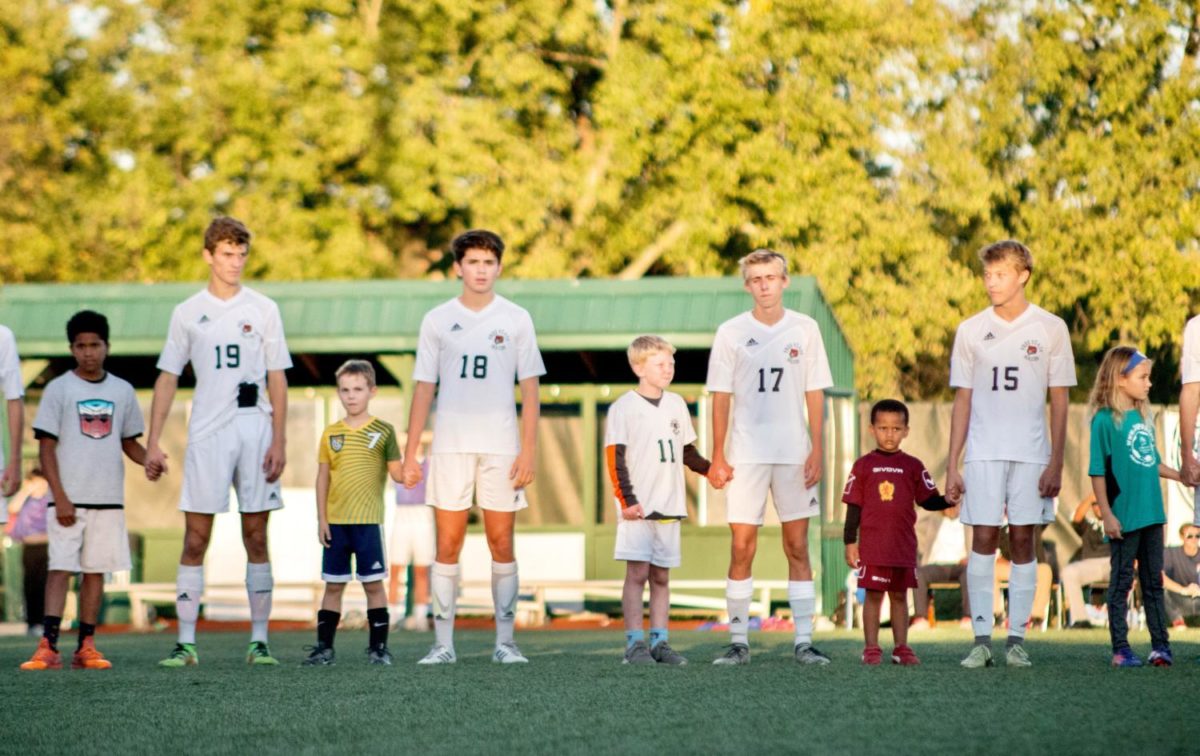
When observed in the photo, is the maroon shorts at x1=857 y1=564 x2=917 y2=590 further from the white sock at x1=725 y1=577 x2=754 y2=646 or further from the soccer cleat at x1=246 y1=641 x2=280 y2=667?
the soccer cleat at x1=246 y1=641 x2=280 y2=667

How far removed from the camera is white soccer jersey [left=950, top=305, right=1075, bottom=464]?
8.27 meters

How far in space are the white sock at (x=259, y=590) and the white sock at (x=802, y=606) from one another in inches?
104

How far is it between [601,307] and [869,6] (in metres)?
13.0

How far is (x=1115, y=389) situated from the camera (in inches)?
335

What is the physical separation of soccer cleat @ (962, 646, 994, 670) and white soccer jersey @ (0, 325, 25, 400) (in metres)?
4.77

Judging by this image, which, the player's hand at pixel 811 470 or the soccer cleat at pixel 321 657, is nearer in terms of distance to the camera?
the player's hand at pixel 811 470

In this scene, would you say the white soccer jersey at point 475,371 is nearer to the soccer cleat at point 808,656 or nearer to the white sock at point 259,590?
the white sock at point 259,590

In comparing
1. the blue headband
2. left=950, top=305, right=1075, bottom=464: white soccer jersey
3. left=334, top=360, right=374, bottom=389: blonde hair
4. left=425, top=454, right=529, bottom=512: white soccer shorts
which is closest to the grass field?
left=425, top=454, right=529, bottom=512: white soccer shorts

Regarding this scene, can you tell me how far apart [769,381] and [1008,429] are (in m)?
1.22

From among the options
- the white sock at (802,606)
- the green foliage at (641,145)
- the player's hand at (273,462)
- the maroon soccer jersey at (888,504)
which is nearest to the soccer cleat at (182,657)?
the player's hand at (273,462)

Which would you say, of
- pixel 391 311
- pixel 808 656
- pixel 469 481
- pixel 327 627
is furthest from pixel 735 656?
pixel 391 311

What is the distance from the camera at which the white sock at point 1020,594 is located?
8383 mm

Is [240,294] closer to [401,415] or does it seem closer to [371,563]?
[371,563]

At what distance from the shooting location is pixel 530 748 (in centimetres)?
562
